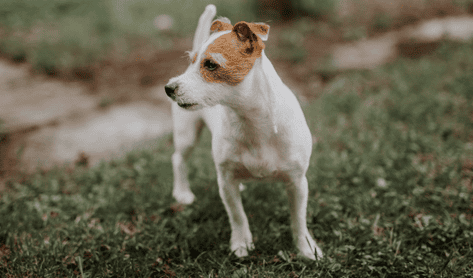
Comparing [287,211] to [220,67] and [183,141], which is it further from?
[220,67]

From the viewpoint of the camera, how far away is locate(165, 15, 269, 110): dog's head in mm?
1798

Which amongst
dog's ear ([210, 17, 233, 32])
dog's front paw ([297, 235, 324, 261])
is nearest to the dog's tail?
dog's ear ([210, 17, 233, 32])

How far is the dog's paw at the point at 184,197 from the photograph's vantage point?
333 centimetres

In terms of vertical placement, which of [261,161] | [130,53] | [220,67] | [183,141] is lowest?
[183,141]

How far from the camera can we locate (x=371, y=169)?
356 cm

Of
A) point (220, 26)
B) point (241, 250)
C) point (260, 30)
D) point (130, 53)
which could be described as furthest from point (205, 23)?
point (130, 53)

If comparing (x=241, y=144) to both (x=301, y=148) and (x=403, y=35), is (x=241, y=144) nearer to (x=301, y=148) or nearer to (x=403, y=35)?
(x=301, y=148)

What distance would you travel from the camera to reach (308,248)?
8.50 feet

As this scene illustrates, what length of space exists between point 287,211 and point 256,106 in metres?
1.47

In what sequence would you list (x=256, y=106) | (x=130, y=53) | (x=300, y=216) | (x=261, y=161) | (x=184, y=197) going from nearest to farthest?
(x=256, y=106) → (x=261, y=161) → (x=300, y=216) → (x=184, y=197) → (x=130, y=53)

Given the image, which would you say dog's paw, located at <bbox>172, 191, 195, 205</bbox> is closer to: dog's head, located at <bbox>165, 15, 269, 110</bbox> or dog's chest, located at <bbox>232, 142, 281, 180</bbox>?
dog's chest, located at <bbox>232, 142, 281, 180</bbox>

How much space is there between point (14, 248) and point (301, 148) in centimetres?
234

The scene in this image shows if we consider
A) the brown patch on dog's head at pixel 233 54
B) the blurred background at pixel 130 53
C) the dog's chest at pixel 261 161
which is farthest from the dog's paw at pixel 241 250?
the blurred background at pixel 130 53

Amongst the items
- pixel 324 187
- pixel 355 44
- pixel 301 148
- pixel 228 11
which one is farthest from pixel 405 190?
pixel 228 11
